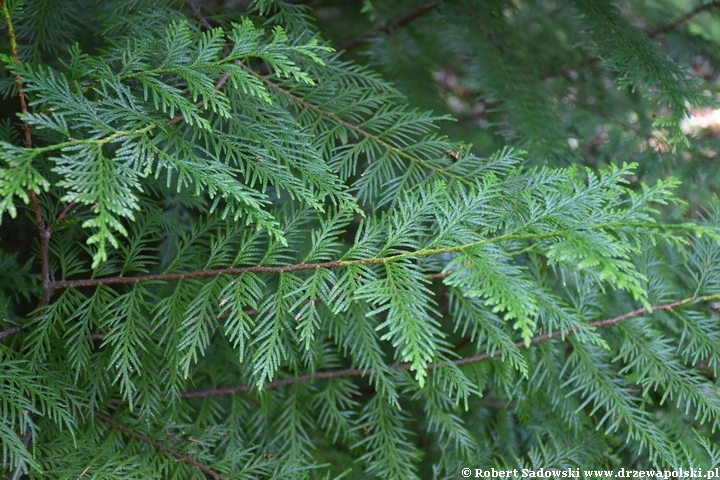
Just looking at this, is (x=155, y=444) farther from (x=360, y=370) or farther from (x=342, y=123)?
(x=342, y=123)

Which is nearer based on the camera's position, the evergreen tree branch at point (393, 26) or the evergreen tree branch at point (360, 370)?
the evergreen tree branch at point (360, 370)

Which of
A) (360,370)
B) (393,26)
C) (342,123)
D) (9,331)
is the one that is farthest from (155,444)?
(393,26)

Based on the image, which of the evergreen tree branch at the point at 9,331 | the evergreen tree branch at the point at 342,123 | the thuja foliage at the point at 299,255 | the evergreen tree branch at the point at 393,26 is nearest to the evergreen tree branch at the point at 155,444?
the thuja foliage at the point at 299,255

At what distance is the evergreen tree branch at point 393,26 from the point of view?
5.24 ft

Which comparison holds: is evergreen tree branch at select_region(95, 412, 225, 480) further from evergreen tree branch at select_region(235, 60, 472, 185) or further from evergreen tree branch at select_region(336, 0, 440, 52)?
evergreen tree branch at select_region(336, 0, 440, 52)

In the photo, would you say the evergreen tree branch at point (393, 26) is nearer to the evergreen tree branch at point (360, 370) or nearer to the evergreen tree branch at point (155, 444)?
the evergreen tree branch at point (360, 370)

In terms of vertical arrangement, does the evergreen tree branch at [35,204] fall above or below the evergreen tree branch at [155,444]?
above

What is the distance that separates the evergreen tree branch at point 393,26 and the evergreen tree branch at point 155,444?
3.62 ft

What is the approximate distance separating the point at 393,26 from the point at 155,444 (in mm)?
1244

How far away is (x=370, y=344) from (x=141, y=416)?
399 millimetres

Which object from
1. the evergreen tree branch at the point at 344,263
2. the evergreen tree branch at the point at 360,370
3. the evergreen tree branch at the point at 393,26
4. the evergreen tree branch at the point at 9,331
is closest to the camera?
the evergreen tree branch at the point at 344,263

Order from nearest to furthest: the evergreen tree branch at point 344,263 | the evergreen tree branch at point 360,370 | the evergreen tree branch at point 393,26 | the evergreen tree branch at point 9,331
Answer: the evergreen tree branch at point 344,263
the evergreen tree branch at point 9,331
the evergreen tree branch at point 360,370
the evergreen tree branch at point 393,26

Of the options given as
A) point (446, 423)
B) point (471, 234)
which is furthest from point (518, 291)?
point (446, 423)

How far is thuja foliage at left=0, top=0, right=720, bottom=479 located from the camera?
2.45 ft
